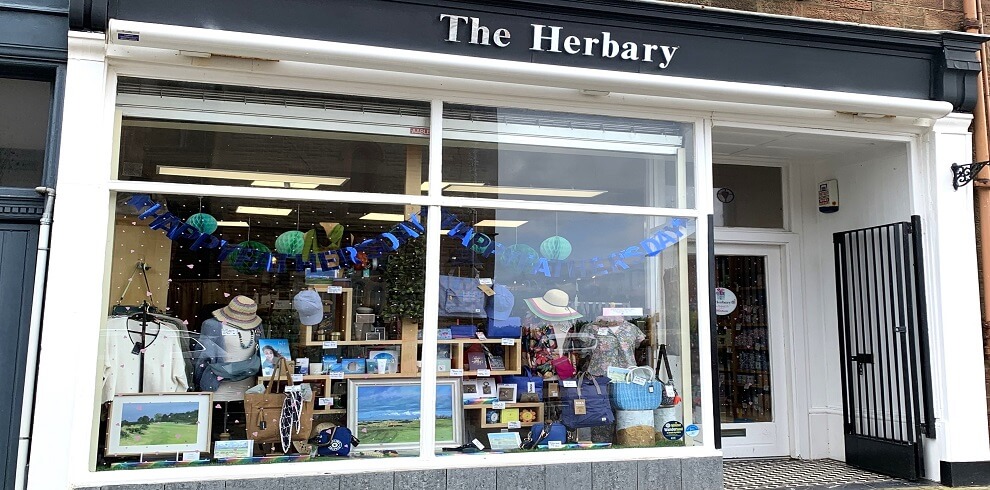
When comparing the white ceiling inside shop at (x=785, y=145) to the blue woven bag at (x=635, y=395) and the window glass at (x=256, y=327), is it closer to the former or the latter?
the blue woven bag at (x=635, y=395)

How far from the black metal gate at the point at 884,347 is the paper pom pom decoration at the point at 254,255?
17.9 feet

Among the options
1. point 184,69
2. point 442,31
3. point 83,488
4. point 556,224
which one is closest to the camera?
point 83,488

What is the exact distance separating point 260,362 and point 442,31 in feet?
9.22

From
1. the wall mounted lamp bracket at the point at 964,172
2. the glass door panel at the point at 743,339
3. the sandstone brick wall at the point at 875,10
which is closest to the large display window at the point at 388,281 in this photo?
the sandstone brick wall at the point at 875,10

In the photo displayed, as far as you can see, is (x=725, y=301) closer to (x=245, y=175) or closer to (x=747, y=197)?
(x=747, y=197)

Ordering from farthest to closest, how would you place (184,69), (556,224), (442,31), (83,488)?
(556,224) → (442,31) → (184,69) → (83,488)

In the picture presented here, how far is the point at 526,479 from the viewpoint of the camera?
5.76 metres

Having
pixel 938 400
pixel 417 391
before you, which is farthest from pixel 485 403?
pixel 938 400

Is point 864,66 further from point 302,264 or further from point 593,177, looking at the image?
point 302,264

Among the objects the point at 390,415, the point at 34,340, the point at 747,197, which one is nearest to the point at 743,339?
the point at 747,197

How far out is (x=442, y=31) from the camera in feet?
19.0

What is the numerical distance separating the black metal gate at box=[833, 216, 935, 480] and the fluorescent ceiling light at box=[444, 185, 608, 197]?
2881 mm

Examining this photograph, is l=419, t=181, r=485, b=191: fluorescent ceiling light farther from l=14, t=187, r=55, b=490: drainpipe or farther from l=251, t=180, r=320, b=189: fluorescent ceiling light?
l=14, t=187, r=55, b=490: drainpipe

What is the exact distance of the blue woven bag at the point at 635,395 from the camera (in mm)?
6328
